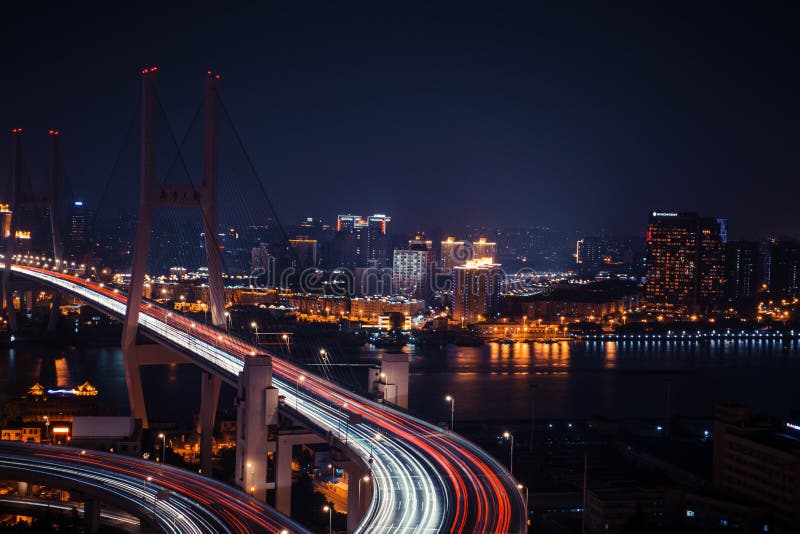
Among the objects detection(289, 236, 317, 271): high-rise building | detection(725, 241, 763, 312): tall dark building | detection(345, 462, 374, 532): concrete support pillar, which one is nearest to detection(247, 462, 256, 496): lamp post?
detection(345, 462, 374, 532): concrete support pillar

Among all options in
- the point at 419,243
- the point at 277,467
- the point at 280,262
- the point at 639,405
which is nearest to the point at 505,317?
the point at 280,262

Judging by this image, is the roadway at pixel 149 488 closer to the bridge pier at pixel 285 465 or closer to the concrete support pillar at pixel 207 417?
the bridge pier at pixel 285 465

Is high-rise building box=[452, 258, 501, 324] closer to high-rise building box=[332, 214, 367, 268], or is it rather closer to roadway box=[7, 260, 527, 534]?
high-rise building box=[332, 214, 367, 268]

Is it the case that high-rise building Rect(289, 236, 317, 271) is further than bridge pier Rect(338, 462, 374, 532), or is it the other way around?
high-rise building Rect(289, 236, 317, 271)

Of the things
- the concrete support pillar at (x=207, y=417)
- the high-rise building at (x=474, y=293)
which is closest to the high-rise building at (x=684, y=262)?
the high-rise building at (x=474, y=293)

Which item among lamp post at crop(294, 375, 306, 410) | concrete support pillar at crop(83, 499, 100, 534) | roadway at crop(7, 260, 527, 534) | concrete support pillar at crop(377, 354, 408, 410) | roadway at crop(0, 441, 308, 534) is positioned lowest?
concrete support pillar at crop(83, 499, 100, 534)

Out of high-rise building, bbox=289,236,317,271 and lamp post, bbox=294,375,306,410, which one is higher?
high-rise building, bbox=289,236,317,271

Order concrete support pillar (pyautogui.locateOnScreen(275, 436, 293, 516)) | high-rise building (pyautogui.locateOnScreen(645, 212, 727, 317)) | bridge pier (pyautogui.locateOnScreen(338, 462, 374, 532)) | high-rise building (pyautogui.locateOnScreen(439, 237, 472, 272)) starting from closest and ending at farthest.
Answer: bridge pier (pyautogui.locateOnScreen(338, 462, 374, 532)), concrete support pillar (pyautogui.locateOnScreen(275, 436, 293, 516)), high-rise building (pyautogui.locateOnScreen(645, 212, 727, 317)), high-rise building (pyautogui.locateOnScreen(439, 237, 472, 272))
